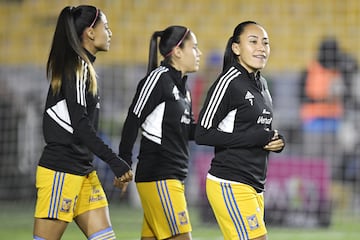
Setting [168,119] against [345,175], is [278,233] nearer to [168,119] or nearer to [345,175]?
[345,175]

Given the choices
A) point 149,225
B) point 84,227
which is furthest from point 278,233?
point 84,227

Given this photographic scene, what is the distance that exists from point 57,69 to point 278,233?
196 inches

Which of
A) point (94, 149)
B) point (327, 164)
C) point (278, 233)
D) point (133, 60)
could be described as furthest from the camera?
point (133, 60)

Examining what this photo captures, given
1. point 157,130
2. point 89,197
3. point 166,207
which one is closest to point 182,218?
point 166,207

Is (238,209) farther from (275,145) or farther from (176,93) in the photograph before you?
(176,93)

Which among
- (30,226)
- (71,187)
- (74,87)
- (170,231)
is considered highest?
(74,87)

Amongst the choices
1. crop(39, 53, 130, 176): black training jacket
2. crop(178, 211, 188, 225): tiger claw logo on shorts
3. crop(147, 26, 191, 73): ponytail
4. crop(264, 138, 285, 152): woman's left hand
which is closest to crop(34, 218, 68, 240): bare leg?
crop(39, 53, 130, 176): black training jacket

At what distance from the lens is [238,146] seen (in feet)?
18.4

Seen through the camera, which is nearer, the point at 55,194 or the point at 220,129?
the point at 220,129

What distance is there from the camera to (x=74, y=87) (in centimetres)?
581

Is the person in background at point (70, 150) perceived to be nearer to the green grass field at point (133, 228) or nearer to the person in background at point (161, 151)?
the person in background at point (161, 151)

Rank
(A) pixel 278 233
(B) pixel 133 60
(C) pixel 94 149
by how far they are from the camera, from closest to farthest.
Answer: (C) pixel 94 149 < (A) pixel 278 233 < (B) pixel 133 60

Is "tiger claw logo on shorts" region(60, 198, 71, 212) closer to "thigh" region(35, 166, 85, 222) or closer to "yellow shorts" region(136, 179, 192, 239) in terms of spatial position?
"thigh" region(35, 166, 85, 222)

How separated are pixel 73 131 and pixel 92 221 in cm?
61
